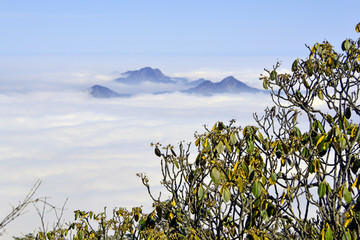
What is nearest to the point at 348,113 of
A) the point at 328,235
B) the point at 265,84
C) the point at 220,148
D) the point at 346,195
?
the point at 265,84

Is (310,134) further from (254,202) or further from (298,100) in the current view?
(298,100)

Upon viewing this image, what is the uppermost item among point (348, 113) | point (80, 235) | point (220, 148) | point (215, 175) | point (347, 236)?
point (348, 113)

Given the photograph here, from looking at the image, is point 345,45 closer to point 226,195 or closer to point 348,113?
point 348,113

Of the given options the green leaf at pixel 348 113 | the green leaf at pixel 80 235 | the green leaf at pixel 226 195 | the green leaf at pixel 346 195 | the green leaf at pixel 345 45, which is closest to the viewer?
the green leaf at pixel 226 195

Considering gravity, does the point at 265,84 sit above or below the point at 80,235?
above

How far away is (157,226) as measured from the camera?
9.72 m

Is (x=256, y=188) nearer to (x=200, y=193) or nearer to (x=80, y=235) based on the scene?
(x=200, y=193)

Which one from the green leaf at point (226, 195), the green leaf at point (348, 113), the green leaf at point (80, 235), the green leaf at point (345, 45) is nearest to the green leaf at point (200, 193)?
the green leaf at point (226, 195)

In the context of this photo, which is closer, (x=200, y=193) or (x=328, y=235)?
(x=328, y=235)

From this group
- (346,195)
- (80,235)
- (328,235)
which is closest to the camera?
(346,195)

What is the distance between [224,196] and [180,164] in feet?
5.52

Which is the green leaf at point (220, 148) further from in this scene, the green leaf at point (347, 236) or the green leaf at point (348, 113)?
the green leaf at point (348, 113)

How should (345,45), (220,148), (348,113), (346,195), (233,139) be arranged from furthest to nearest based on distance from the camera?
(345,45) < (348,113) < (233,139) < (220,148) < (346,195)

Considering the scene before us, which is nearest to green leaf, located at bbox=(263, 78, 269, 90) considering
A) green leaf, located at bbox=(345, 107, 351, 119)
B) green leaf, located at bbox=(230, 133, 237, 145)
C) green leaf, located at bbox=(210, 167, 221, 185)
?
green leaf, located at bbox=(345, 107, 351, 119)
